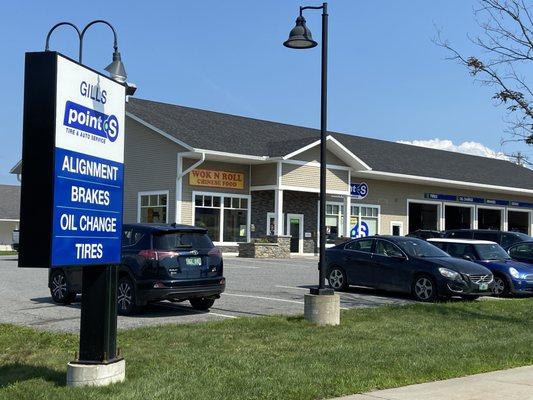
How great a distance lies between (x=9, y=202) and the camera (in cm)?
6925

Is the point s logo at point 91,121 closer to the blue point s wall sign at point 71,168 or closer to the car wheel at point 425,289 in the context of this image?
the blue point s wall sign at point 71,168

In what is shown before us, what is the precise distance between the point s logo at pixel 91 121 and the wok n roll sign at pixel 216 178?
25.2 meters

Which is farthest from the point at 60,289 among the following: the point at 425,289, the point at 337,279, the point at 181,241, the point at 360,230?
the point at 360,230

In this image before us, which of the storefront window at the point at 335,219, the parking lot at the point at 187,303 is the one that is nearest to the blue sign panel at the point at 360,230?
the storefront window at the point at 335,219

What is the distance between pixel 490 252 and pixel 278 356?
11225 mm

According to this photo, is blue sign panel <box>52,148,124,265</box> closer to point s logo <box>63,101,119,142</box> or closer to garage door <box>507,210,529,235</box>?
point s logo <box>63,101,119,142</box>

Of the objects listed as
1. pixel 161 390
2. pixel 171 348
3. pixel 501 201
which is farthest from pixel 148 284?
pixel 501 201

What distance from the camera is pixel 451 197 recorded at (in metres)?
45.3

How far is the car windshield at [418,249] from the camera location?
1658cm

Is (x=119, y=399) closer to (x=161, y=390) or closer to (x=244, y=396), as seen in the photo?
(x=161, y=390)

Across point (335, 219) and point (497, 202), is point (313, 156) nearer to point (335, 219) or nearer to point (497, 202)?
point (335, 219)

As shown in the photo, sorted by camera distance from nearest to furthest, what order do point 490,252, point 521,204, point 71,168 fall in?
point 71,168 < point 490,252 < point 521,204

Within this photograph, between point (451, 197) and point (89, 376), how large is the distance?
4072cm

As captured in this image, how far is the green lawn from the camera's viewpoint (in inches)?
281
